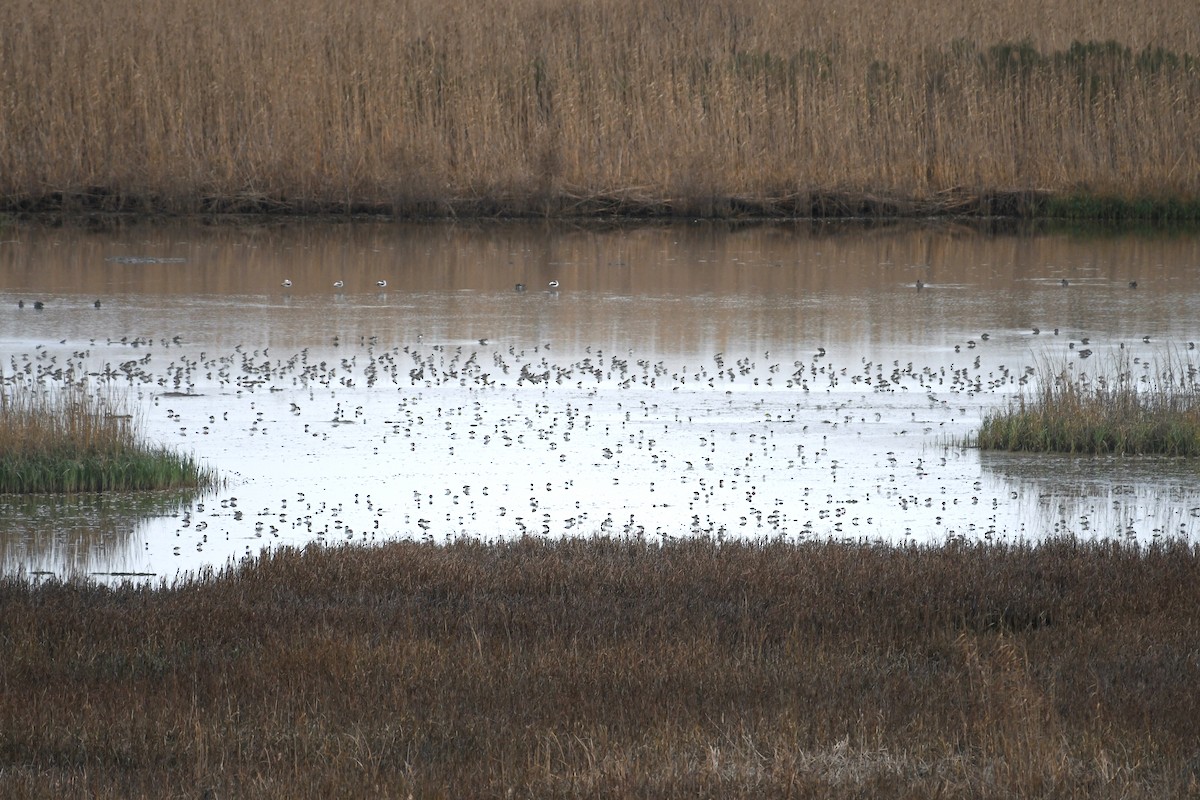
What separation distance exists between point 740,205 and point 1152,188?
26.0 feet

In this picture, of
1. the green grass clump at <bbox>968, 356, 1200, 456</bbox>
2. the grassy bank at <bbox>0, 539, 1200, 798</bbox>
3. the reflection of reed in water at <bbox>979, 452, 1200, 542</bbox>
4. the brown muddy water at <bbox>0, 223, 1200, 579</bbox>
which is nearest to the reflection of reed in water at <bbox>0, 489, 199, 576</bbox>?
the brown muddy water at <bbox>0, 223, 1200, 579</bbox>

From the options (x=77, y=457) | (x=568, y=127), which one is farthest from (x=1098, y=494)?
(x=568, y=127)

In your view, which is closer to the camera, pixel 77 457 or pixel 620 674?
pixel 620 674

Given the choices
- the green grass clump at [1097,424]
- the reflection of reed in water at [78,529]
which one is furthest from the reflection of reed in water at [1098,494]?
the reflection of reed in water at [78,529]

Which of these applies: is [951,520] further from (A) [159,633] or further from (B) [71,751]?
(B) [71,751]

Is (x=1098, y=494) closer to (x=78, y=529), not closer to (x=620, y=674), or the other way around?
(x=620, y=674)

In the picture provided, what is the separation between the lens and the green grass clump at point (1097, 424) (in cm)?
1231

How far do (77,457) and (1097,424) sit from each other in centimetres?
733

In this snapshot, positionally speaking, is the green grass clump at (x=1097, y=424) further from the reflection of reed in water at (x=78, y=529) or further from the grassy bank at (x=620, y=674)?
the reflection of reed in water at (x=78, y=529)

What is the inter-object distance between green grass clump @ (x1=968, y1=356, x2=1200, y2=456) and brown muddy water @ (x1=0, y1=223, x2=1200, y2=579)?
287 millimetres

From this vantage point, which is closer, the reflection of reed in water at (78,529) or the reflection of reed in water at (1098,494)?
the reflection of reed in water at (78,529)

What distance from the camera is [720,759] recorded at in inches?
211

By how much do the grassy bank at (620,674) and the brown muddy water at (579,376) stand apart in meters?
1.46

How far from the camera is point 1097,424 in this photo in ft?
40.8
